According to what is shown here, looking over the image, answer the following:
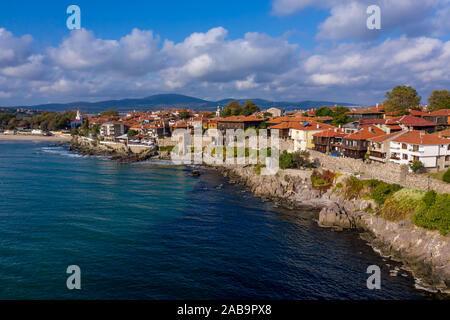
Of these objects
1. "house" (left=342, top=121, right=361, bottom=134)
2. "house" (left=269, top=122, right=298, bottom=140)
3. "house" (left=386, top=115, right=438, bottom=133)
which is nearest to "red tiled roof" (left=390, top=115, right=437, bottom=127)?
"house" (left=386, top=115, right=438, bottom=133)

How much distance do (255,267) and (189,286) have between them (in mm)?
5760

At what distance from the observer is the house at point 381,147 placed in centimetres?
4594

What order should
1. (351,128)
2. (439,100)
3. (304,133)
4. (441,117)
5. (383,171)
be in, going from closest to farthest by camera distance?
(383,171)
(441,117)
(351,128)
(304,133)
(439,100)

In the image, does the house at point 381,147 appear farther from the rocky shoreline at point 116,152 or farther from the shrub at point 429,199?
the rocky shoreline at point 116,152

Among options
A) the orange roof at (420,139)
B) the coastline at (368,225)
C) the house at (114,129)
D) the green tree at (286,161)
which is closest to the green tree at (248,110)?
the house at (114,129)

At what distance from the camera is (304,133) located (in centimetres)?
6412

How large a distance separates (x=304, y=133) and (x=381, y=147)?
19.2m

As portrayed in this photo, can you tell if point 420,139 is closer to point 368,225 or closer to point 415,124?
point 415,124

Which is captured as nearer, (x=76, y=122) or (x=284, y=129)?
(x=284, y=129)

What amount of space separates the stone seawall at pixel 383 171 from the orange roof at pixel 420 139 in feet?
12.7

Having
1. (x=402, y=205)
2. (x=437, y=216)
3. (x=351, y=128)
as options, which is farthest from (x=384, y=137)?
(x=437, y=216)

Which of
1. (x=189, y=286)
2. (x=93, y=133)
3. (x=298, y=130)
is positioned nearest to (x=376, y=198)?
(x=189, y=286)

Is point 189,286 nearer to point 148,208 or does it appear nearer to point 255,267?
point 255,267
